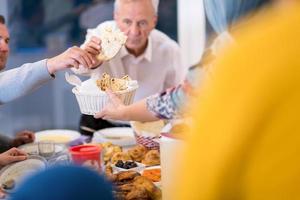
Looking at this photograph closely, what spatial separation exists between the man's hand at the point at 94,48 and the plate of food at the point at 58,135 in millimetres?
280

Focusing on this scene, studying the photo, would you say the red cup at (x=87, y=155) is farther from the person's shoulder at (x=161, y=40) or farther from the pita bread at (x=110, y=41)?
the person's shoulder at (x=161, y=40)

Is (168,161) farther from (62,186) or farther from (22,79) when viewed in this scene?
(62,186)

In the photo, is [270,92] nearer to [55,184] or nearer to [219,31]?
[55,184]

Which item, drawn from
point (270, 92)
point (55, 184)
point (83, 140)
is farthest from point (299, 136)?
point (83, 140)

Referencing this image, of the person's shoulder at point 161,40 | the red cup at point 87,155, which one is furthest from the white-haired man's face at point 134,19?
the red cup at point 87,155

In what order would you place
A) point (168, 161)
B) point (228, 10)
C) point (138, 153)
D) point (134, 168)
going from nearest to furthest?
point (228, 10)
point (168, 161)
point (134, 168)
point (138, 153)

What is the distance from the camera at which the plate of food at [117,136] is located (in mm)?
1536

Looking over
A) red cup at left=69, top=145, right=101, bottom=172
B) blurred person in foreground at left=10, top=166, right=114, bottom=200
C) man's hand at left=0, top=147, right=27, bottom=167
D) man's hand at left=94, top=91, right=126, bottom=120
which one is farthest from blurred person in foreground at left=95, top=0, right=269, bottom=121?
blurred person in foreground at left=10, top=166, right=114, bottom=200

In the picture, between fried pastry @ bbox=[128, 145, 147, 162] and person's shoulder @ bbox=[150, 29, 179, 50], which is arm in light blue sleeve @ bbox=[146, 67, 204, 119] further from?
person's shoulder @ bbox=[150, 29, 179, 50]

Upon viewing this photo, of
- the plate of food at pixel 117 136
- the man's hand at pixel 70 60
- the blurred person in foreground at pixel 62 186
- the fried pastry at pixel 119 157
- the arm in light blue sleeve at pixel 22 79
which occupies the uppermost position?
the man's hand at pixel 70 60

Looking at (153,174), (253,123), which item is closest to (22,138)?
(153,174)

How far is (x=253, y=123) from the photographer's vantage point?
487 mm

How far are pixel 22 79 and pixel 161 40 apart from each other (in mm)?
616

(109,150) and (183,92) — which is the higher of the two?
(183,92)
